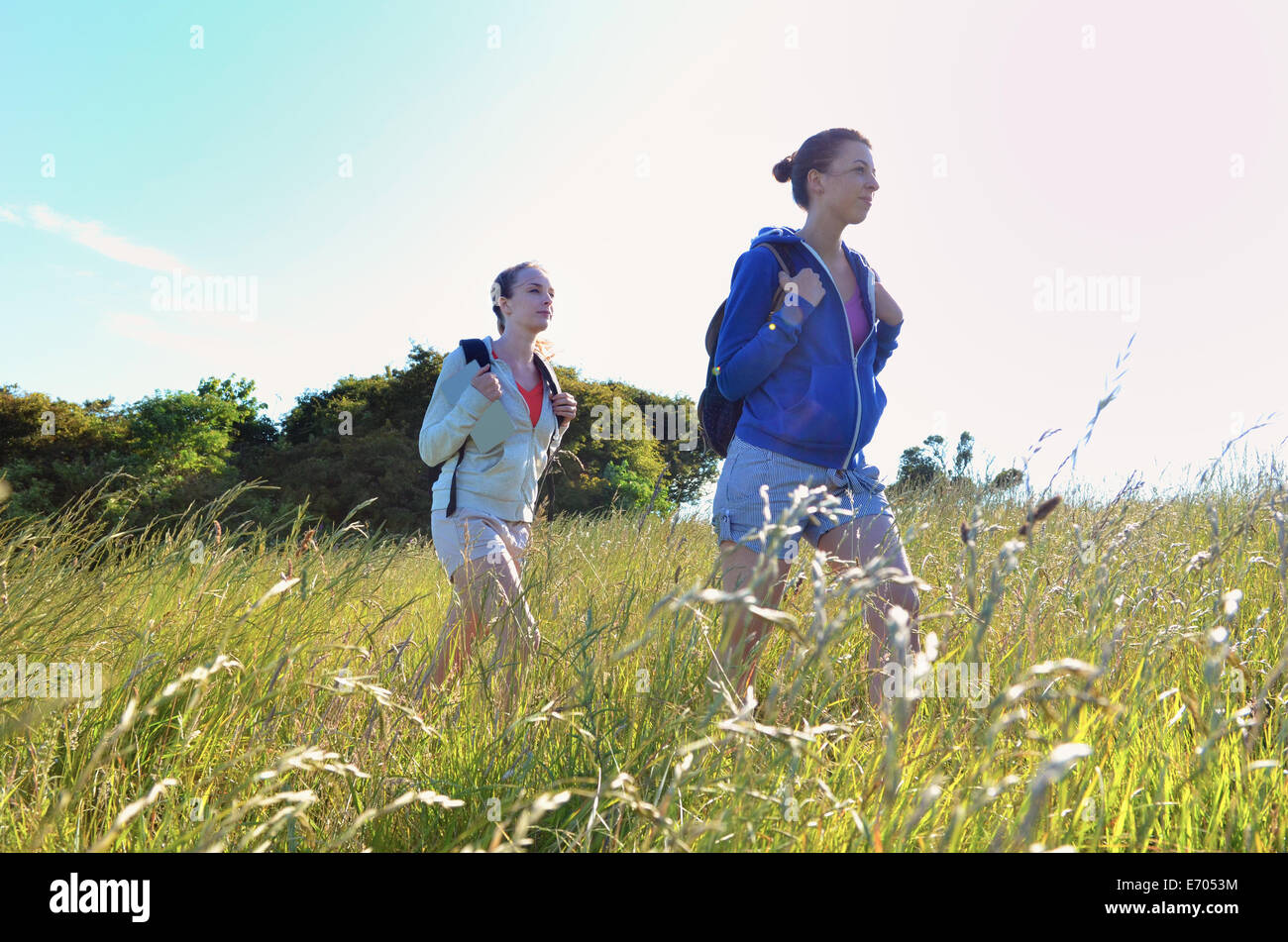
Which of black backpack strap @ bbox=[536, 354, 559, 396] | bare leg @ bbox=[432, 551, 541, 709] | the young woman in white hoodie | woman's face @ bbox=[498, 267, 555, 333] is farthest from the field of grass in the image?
woman's face @ bbox=[498, 267, 555, 333]

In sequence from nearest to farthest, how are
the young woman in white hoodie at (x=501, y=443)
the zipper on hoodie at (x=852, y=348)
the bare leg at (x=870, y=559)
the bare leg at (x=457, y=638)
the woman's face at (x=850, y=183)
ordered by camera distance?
the bare leg at (x=457, y=638), the bare leg at (x=870, y=559), the zipper on hoodie at (x=852, y=348), the woman's face at (x=850, y=183), the young woman in white hoodie at (x=501, y=443)

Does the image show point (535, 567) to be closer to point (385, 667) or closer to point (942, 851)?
point (385, 667)

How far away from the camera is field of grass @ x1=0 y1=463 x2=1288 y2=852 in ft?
3.78

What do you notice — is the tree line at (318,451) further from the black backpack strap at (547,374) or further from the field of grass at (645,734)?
the field of grass at (645,734)

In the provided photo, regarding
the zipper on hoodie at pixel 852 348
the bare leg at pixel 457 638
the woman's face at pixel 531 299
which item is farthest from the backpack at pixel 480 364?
the zipper on hoodie at pixel 852 348

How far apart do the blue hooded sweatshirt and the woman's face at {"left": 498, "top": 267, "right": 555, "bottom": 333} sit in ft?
4.15

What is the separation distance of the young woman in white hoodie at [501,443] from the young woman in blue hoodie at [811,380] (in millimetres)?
984

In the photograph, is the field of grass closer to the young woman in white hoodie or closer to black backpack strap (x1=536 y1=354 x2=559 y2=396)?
the young woman in white hoodie

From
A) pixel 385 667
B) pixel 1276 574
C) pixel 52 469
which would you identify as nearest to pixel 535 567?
pixel 385 667

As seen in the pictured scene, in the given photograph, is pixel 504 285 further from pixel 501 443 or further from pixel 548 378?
pixel 501 443

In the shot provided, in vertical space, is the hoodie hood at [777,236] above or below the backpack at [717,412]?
above

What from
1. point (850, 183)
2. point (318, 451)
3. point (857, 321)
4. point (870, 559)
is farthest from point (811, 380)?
point (318, 451)

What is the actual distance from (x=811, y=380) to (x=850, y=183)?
0.80 meters

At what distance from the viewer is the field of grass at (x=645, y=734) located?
1.15m
